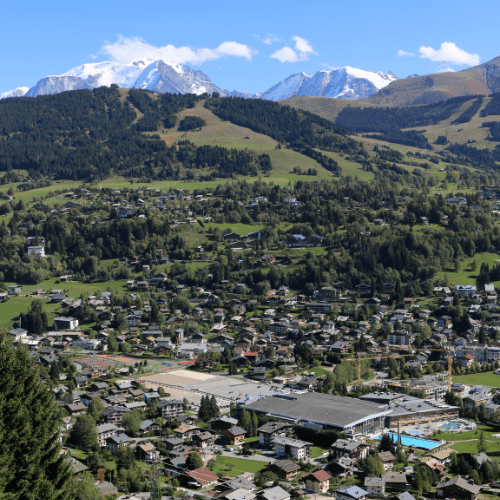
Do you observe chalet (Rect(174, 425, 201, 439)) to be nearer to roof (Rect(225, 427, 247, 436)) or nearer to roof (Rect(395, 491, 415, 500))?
roof (Rect(225, 427, 247, 436))

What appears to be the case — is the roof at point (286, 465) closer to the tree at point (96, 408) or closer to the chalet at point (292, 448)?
the chalet at point (292, 448)

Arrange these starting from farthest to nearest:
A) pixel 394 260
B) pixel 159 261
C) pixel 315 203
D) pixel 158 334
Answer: pixel 315 203 < pixel 159 261 < pixel 394 260 < pixel 158 334

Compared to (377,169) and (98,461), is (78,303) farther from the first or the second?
(377,169)

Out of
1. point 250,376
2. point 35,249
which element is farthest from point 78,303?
point 250,376

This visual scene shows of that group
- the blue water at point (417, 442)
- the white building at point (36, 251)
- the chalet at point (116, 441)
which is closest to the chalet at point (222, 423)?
the chalet at point (116, 441)

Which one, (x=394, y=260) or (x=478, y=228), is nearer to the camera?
(x=394, y=260)
